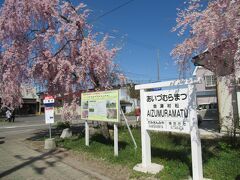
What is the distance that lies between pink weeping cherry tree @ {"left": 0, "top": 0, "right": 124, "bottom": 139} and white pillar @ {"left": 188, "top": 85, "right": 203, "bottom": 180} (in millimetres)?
6542

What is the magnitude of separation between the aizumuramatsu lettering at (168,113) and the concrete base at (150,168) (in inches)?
52.0

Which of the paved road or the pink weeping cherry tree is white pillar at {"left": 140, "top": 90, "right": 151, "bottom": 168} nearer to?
the paved road

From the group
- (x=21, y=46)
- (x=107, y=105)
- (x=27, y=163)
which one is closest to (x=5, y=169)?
(x=27, y=163)

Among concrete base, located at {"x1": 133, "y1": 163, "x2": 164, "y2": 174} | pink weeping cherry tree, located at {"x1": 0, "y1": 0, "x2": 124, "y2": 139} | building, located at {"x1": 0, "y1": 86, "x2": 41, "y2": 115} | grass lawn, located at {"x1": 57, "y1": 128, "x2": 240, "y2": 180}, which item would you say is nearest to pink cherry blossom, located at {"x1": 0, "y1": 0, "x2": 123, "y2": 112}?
pink weeping cherry tree, located at {"x1": 0, "y1": 0, "x2": 124, "y2": 139}

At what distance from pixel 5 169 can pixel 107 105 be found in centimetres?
379

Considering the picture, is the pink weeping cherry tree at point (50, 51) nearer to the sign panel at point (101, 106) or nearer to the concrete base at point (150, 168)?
the sign panel at point (101, 106)

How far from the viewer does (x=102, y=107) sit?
10.8 meters

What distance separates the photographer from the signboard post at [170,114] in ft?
21.5

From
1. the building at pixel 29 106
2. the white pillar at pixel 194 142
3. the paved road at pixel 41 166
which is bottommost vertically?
the paved road at pixel 41 166

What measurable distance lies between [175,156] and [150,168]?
1.27 metres

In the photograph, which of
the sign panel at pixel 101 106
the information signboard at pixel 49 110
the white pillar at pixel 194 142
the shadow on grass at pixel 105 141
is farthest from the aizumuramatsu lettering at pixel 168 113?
the information signboard at pixel 49 110

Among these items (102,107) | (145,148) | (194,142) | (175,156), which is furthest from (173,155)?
(102,107)

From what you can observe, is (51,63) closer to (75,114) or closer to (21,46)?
(21,46)

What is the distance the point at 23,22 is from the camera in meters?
13.1
